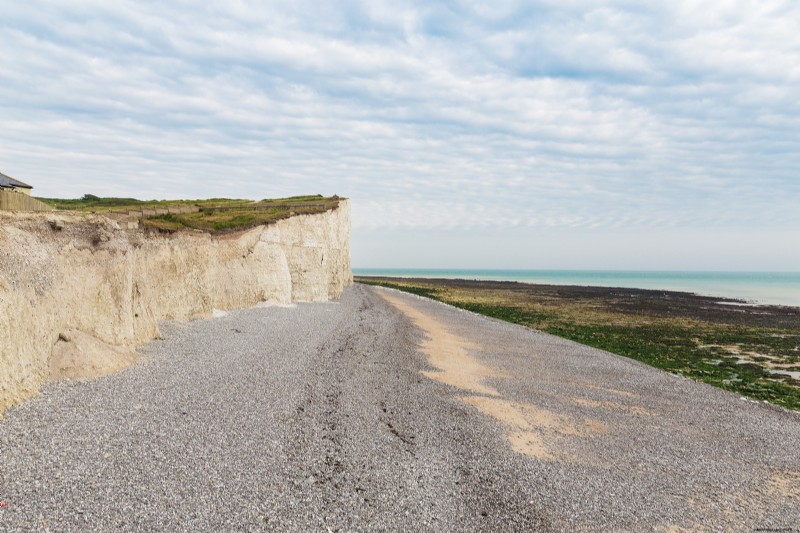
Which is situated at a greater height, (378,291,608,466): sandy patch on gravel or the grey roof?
the grey roof

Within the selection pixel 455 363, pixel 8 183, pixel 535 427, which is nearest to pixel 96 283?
pixel 535 427

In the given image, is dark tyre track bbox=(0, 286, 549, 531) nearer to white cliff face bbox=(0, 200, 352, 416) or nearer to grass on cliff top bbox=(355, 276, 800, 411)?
white cliff face bbox=(0, 200, 352, 416)

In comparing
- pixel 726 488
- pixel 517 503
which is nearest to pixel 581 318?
pixel 726 488

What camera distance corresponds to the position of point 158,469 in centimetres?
913

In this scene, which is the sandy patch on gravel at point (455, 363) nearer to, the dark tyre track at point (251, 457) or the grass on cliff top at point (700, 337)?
the dark tyre track at point (251, 457)

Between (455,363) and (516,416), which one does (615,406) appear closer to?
(516,416)

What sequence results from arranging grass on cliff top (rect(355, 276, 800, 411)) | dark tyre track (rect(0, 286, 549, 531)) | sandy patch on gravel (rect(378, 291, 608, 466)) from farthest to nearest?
grass on cliff top (rect(355, 276, 800, 411))
sandy patch on gravel (rect(378, 291, 608, 466))
dark tyre track (rect(0, 286, 549, 531))

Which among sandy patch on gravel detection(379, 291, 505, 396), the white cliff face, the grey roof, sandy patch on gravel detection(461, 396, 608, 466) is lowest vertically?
sandy patch on gravel detection(461, 396, 608, 466)

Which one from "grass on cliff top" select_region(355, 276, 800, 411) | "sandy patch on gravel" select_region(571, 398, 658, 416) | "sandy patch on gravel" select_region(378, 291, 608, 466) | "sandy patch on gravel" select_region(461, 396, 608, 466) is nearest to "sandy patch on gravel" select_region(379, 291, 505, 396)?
"sandy patch on gravel" select_region(378, 291, 608, 466)

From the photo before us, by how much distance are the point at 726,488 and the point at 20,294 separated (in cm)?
1812

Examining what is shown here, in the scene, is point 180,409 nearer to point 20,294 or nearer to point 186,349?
point 20,294

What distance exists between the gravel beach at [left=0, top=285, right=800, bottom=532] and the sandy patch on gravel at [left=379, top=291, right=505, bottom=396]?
20 cm

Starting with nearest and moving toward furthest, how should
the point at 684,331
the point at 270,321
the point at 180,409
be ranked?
the point at 180,409
the point at 270,321
the point at 684,331

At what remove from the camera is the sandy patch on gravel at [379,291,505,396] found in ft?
64.1
